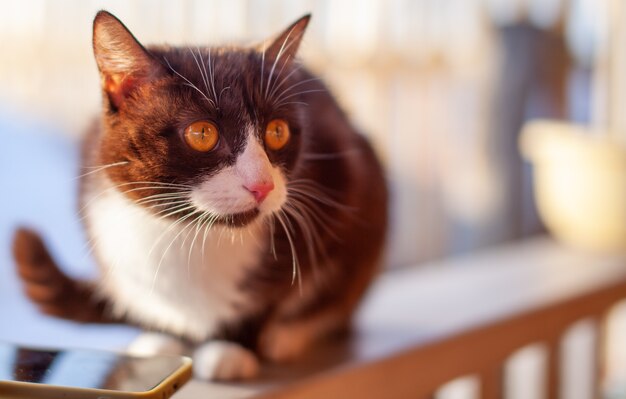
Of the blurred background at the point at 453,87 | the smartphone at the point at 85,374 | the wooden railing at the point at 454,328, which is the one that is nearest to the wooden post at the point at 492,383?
the wooden railing at the point at 454,328

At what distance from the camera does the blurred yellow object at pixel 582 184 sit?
1.20 m

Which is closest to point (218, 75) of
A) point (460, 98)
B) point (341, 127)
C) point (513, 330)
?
point (341, 127)

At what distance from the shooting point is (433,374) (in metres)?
0.74

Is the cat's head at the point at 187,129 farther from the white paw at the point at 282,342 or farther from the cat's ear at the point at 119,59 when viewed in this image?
the white paw at the point at 282,342

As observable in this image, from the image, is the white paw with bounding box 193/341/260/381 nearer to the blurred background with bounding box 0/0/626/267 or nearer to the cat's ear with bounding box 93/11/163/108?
the cat's ear with bounding box 93/11/163/108

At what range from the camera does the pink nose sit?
0.45 meters

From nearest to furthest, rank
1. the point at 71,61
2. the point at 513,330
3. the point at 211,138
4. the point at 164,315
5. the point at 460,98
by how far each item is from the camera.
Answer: the point at 211,138, the point at 164,315, the point at 71,61, the point at 513,330, the point at 460,98

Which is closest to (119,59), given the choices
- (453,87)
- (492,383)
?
(492,383)

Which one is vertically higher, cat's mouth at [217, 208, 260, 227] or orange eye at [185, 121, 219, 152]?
orange eye at [185, 121, 219, 152]

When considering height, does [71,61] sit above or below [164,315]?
above

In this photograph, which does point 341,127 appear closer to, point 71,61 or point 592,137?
point 71,61

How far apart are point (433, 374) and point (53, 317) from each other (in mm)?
399

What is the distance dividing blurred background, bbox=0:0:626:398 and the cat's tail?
0.10ft

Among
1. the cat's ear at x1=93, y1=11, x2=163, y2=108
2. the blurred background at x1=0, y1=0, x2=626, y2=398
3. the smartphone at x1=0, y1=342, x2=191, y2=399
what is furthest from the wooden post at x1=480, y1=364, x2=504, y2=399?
the cat's ear at x1=93, y1=11, x2=163, y2=108
